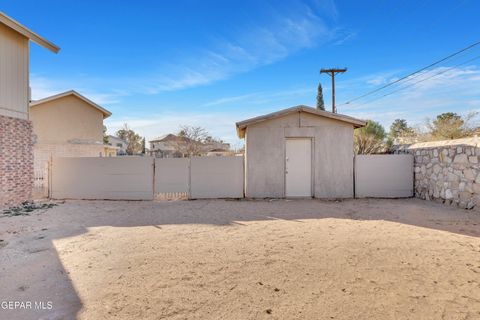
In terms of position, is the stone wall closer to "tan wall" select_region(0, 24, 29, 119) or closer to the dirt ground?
the dirt ground

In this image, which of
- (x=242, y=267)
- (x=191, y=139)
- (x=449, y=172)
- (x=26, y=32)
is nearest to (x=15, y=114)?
(x=26, y=32)

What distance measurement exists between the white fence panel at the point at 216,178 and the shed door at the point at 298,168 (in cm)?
178

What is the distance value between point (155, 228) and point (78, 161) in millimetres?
6103

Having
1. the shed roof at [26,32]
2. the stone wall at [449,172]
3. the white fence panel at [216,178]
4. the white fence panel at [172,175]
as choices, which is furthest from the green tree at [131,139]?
the stone wall at [449,172]

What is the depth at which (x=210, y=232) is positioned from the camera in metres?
5.54

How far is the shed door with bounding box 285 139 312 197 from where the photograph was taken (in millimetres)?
9953

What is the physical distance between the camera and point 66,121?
1667 cm

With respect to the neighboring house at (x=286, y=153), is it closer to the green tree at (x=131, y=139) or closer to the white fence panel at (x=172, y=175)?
the white fence panel at (x=172, y=175)

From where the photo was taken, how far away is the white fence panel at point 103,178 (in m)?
9.88

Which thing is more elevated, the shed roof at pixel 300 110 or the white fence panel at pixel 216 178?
the shed roof at pixel 300 110

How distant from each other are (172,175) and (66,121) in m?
11.1

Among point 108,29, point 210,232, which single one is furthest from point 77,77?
point 210,232

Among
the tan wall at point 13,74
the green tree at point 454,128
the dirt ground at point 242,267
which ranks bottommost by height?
the dirt ground at point 242,267

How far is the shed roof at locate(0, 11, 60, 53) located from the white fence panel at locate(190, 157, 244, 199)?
655 centimetres
